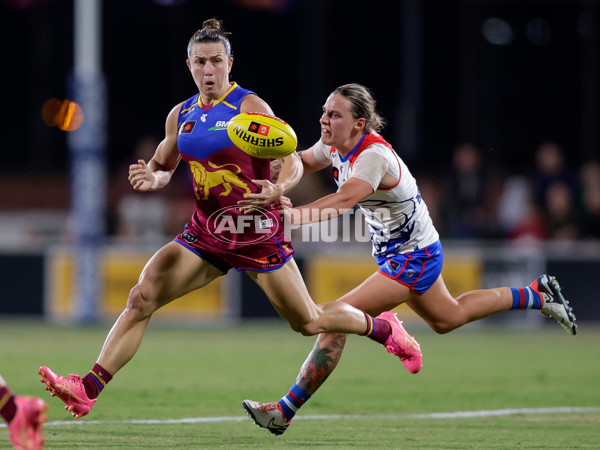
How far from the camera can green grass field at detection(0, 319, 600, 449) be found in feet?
23.3

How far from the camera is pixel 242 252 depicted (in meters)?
6.84

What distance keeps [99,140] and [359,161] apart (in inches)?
396

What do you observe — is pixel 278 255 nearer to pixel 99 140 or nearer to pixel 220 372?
pixel 220 372

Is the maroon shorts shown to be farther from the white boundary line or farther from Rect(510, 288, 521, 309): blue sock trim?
Rect(510, 288, 521, 309): blue sock trim

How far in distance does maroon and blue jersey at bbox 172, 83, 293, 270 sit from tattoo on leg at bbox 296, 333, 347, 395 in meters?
0.84

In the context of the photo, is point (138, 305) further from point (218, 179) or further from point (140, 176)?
point (218, 179)

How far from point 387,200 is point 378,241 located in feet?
1.30

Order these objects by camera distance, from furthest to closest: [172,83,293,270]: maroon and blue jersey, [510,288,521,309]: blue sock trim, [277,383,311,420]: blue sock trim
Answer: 1. [510,288,521,309]: blue sock trim
2. [277,383,311,420]: blue sock trim
3. [172,83,293,270]: maroon and blue jersey

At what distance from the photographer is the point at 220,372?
1072cm

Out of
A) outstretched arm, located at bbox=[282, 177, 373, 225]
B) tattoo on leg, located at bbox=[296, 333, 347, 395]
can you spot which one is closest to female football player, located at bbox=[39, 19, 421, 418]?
outstretched arm, located at bbox=[282, 177, 373, 225]

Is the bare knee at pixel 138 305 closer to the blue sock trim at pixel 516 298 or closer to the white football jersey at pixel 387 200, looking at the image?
the white football jersey at pixel 387 200

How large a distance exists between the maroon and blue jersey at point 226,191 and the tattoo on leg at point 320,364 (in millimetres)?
843

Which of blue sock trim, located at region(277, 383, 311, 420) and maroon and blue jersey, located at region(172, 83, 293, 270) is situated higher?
maroon and blue jersey, located at region(172, 83, 293, 270)

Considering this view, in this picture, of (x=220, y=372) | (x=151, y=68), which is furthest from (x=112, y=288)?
(x=151, y=68)
